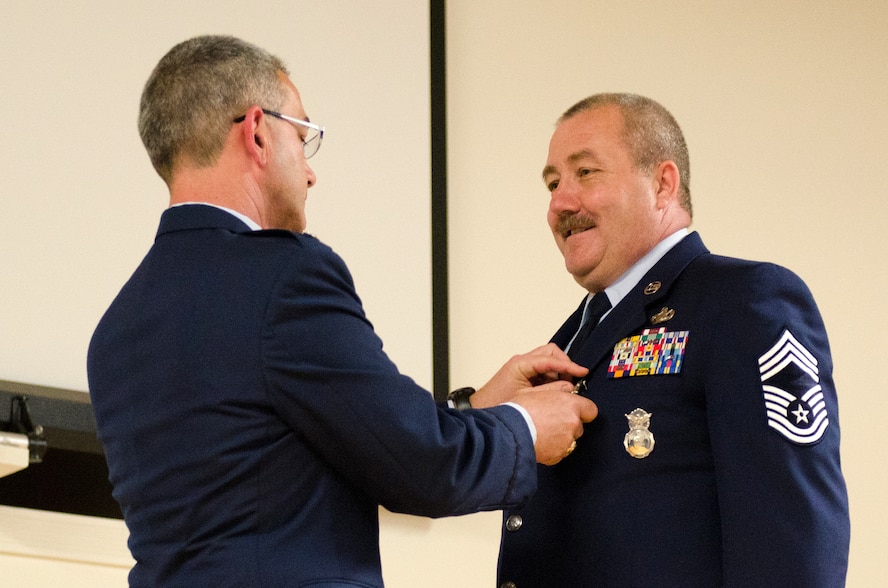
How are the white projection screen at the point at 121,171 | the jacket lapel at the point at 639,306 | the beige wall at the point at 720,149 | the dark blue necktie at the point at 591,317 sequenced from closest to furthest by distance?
the jacket lapel at the point at 639,306
the dark blue necktie at the point at 591,317
the white projection screen at the point at 121,171
the beige wall at the point at 720,149

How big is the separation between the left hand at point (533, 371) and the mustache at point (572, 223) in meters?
0.25

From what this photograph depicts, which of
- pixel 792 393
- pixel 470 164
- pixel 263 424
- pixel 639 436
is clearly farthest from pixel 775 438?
pixel 470 164

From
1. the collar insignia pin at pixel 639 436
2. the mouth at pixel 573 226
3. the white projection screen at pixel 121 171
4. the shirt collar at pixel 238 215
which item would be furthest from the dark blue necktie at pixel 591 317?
the white projection screen at pixel 121 171

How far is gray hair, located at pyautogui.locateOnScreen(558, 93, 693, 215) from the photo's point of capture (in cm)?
234

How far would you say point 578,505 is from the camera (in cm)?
202

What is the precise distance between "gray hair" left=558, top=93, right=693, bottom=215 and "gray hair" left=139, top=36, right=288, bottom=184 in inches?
29.4

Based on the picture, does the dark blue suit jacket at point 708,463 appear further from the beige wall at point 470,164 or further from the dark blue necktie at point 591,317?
the beige wall at point 470,164

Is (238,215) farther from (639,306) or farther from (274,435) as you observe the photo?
(639,306)

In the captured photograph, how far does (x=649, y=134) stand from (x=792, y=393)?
0.69 metres

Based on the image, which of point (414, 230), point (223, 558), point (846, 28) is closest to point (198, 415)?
point (223, 558)

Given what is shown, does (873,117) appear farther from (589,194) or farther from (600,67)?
(589,194)

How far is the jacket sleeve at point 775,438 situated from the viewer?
1.79m

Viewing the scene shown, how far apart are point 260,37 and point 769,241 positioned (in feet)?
6.14

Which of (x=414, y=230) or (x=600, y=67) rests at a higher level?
(x=600, y=67)
